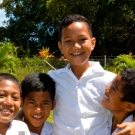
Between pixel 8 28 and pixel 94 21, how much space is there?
36.0ft

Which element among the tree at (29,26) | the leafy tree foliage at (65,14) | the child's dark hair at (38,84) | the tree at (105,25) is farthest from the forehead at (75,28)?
the tree at (29,26)

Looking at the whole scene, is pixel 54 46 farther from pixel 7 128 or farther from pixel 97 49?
pixel 7 128

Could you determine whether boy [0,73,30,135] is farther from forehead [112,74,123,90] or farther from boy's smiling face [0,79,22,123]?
forehead [112,74,123,90]

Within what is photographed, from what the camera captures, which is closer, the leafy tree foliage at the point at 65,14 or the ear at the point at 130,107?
the ear at the point at 130,107

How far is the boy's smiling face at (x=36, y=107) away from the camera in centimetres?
230

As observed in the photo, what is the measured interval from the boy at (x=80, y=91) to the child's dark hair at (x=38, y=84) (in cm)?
8

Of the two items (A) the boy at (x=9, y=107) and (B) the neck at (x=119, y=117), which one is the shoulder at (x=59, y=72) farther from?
(B) the neck at (x=119, y=117)

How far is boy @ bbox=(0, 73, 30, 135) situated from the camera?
6.79 feet

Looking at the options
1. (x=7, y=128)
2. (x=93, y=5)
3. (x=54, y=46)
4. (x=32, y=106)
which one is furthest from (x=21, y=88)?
(x=54, y=46)

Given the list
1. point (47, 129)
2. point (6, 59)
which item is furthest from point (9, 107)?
point (6, 59)

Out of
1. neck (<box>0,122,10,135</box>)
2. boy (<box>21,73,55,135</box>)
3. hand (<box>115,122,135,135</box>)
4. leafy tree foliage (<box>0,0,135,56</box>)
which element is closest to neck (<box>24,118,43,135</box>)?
boy (<box>21,73,55,135</box>)

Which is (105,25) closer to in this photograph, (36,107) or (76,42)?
(76,42)

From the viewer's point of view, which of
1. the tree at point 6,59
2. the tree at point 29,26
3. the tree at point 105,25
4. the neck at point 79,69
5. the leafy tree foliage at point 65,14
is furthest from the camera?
the tree at point 29,26

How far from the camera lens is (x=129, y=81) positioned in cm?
215
